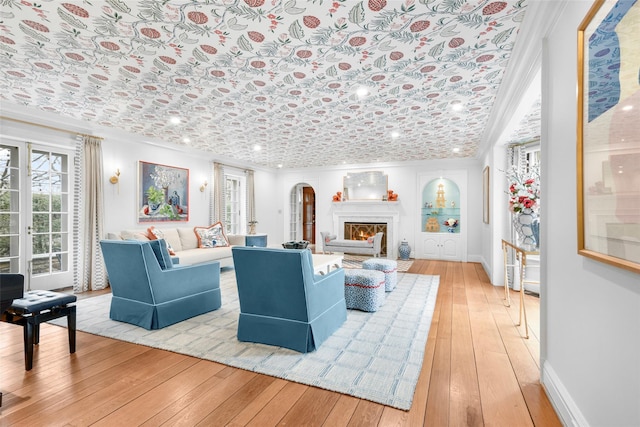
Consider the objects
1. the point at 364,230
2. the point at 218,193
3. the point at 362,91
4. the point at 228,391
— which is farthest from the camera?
the point at 364,230

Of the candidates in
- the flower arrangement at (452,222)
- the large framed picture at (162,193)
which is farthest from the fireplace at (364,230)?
the large framed picture at (162,193)

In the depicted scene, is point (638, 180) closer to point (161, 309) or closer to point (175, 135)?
point (161, 309)

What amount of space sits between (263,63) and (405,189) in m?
5.87

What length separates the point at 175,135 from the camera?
5.30 metres

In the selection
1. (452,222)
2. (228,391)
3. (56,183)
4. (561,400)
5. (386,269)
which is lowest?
(228,391)

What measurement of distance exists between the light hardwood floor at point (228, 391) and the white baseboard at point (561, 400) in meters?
0.06

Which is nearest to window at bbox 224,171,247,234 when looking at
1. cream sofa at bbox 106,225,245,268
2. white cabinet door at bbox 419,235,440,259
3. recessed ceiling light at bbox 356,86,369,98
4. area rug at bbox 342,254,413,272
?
cream sofa at bbox 106,225,245,268

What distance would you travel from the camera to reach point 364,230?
8414 mm

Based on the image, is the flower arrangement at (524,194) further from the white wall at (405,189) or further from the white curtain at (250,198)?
the white curtain at (250,198)

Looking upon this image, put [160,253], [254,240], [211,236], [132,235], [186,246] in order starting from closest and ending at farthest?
[160,253]
[132,235]
[186,246]
[254,240]
[211,236]

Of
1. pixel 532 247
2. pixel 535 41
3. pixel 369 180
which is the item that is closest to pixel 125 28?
pixel 535 41

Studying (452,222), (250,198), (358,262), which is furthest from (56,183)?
(452,222)

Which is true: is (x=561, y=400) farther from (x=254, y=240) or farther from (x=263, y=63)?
(x=254, y=240)

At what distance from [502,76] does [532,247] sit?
169 centimetres
